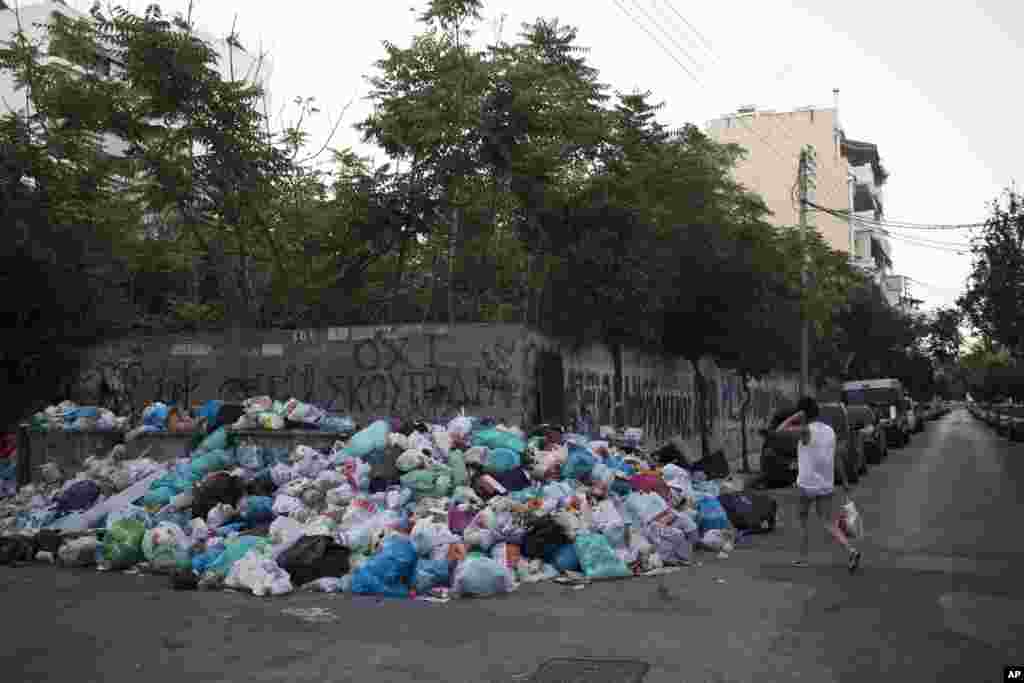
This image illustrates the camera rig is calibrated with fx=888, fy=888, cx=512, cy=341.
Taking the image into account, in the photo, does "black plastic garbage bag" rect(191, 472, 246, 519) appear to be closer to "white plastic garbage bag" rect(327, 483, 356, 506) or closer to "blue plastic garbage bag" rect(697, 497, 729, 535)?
"white plastic garbage bag" rect(327, 483, 356, 506)

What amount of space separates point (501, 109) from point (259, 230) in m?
5.65

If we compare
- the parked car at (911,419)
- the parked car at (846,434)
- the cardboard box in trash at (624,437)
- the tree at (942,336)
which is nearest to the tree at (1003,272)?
the parked car at (911,419)

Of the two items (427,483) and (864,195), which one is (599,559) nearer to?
(427,483)

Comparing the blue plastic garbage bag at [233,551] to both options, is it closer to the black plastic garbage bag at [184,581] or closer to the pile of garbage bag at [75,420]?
the black plastic garbage bag at [184,581]

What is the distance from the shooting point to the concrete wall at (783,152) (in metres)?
56.9

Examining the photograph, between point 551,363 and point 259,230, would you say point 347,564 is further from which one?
point 259,230

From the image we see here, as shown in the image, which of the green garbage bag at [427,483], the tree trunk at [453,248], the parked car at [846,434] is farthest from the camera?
the parked car at [846,434]

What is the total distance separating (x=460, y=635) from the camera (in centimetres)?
621

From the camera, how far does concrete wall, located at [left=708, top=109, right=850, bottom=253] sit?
56.9m

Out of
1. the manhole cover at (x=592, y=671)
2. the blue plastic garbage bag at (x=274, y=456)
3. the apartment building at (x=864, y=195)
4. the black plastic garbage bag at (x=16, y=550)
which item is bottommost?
the black plastic garbage bag at (x=16, y=550)

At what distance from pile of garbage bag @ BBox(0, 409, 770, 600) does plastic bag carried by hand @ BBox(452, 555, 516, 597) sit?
0.01m

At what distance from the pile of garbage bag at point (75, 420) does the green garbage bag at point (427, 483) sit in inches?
234

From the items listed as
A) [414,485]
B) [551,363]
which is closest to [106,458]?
[414,485]

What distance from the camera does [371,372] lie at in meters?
14.3
